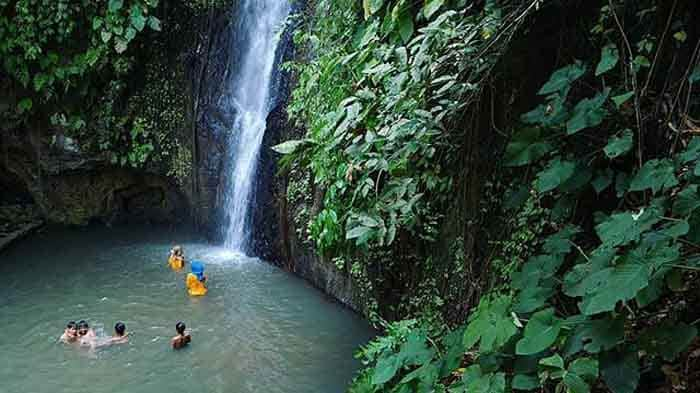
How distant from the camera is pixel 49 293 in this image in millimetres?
6465

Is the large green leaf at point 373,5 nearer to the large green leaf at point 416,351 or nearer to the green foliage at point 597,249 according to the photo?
the green foliage at point 597,249

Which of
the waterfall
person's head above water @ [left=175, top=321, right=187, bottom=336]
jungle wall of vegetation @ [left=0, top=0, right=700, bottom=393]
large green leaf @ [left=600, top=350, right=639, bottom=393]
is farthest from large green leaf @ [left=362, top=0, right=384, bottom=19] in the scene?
the waterfall

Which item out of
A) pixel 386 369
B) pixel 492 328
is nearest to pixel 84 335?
pixel 386 369

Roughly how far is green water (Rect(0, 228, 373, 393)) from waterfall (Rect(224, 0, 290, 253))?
51 centimetres

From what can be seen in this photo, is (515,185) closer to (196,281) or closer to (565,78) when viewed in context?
(565,78)

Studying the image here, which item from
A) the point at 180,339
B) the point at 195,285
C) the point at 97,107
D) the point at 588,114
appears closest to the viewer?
the point at 588,114

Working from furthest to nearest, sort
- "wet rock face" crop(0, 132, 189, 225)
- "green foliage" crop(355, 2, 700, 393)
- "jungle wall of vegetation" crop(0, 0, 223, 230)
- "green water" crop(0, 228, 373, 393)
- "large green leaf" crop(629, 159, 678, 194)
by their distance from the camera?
"wet rock face" crop(0, 132, 189, 225)
"jungle wall of vegetation" crop(0, 0, 223, 230)
"green water" crop(0, 228, 373, 393)
"large green leaf" crop(629, 159, 678, 194)
"green foliage" crop(355, 2, 700, 393)

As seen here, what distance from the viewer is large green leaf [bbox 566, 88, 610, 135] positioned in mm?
2426

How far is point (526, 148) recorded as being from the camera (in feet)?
8.91

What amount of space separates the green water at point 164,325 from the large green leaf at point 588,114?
9.27ft

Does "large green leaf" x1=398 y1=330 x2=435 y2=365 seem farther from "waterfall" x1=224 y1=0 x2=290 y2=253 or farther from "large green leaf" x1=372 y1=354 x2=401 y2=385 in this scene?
"waterfall" x1=224 y1=0 x2=290 y2=253

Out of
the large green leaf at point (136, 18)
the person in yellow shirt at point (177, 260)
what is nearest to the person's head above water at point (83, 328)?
the person in yellow shirt at point (177, 260)

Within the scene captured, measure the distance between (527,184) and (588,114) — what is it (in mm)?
766

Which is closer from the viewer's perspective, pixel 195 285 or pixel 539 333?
pixel 539 333
